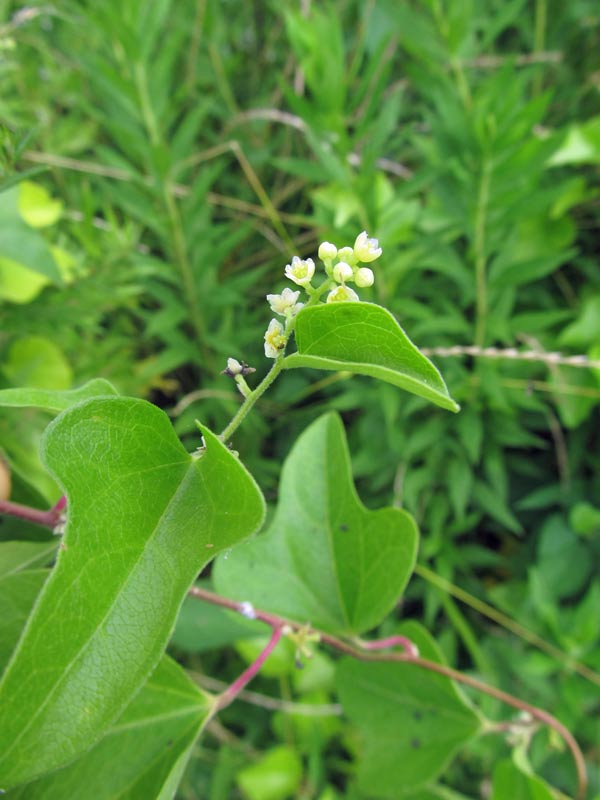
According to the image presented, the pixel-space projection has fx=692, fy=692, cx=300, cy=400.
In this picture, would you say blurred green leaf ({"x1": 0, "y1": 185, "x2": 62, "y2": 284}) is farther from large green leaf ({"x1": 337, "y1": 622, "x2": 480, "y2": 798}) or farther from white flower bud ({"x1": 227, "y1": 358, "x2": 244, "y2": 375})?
large green leaf ({"x1": 337, "y1": 622, "x2": 480, "y2": 798})

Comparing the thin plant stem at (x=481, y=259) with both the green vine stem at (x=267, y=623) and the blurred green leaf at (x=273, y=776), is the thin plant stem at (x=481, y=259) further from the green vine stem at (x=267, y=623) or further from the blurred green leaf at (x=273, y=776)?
the blurred green leaf at (x=273, y=776)

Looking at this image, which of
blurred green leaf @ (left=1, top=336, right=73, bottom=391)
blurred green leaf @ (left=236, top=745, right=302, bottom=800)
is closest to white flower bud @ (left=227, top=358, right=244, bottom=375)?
blurred green leaf @ (left=1, top=336, right=73, bottom=391)

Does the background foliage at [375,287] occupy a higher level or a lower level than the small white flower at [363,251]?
lower

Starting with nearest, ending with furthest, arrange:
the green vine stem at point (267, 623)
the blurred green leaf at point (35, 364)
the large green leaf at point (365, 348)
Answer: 1. the large green leaf at point (365, 348)
2. the green vine stem at point (267, 623)
3. the blurred green leaf at point (35, 364)

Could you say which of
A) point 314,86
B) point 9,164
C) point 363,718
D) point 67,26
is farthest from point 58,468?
point 67,26

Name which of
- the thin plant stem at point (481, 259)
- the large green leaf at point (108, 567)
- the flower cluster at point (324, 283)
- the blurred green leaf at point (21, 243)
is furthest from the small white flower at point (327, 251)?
the thin plant stem at point (481, 259)

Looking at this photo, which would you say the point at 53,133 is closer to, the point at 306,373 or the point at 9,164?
the point at 306,373

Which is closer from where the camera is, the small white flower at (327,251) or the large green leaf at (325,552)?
the small white flower at (327,251)

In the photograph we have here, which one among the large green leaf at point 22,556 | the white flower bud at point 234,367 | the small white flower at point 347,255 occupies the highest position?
the small white flower at point 347,255

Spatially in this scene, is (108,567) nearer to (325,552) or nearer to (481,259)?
(325,552)
